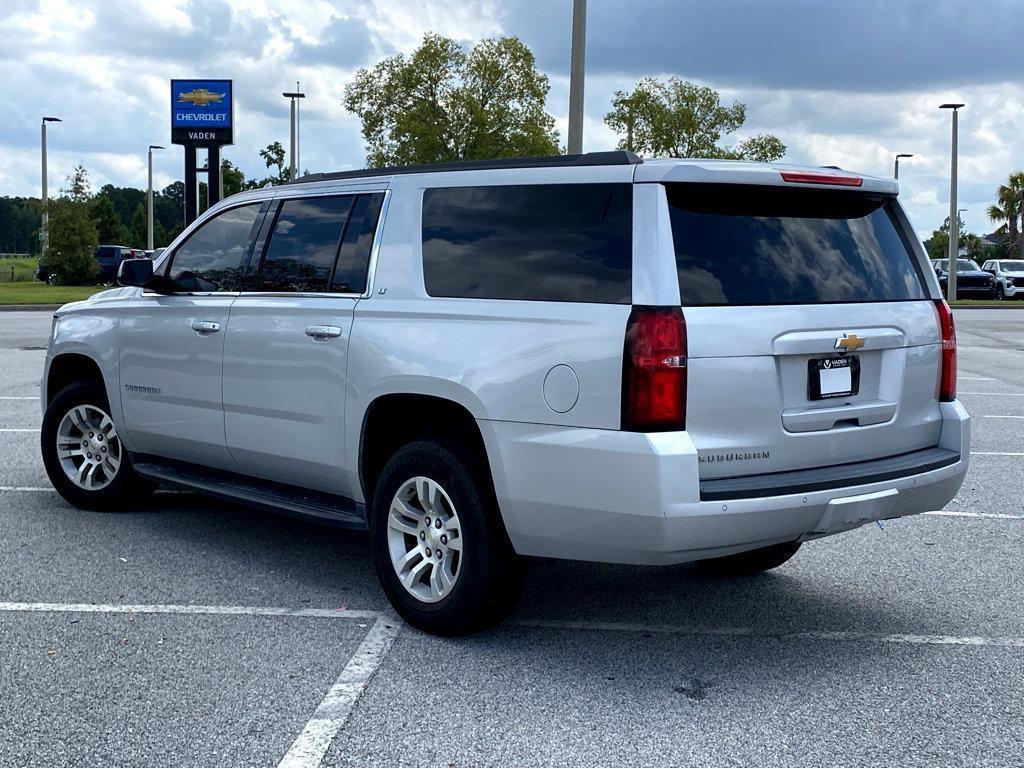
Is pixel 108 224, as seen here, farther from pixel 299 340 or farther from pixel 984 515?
pixel 299 340

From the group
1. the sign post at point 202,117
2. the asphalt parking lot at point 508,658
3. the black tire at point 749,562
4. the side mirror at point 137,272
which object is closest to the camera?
the asphalt parking lot at point 508,658

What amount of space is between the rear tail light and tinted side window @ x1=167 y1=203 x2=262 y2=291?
9.45 feet

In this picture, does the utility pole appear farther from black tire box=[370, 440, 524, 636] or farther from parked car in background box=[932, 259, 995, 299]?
parked car in background box=[932, 259, 995, 299]

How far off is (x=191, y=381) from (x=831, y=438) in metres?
3.35

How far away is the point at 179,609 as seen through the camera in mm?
5418

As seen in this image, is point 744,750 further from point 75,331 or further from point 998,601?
point 75,331

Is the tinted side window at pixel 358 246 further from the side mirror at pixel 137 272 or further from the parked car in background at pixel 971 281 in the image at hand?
the parked car in background at pixel 971 281

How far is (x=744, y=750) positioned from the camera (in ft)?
12.8

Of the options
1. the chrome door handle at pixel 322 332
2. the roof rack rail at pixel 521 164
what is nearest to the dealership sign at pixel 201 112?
the roof rack rail at pixel 521 164

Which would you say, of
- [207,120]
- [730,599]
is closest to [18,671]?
[730,599]

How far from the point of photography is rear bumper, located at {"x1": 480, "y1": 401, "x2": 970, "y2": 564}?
438 cm

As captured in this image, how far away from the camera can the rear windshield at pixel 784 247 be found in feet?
15.1

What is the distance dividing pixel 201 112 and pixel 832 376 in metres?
30.4

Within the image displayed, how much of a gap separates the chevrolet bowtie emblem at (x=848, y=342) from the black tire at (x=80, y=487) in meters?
4.29
